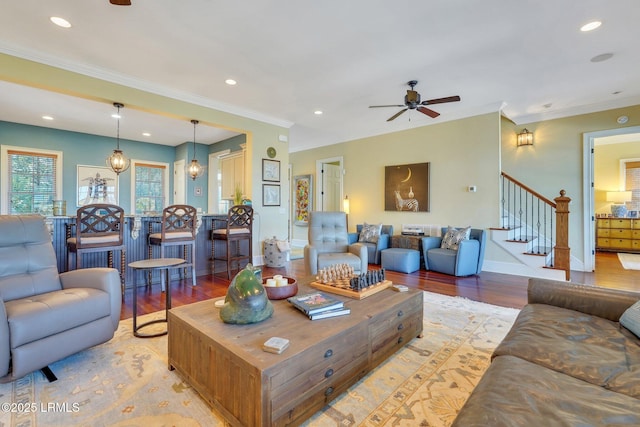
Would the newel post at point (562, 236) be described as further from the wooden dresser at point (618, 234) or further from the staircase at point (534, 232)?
the wooden dresser at point (618, 234)

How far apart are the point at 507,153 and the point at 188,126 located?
6307 mm

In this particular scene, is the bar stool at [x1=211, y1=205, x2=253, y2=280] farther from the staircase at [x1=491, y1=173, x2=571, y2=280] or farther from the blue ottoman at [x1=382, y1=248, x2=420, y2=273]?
the staircase at [x1=491, y1=173, x2=571, y2=280]

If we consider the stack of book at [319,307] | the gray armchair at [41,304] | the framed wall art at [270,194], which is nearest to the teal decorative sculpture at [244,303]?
the stack of book at [319,307]

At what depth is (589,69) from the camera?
3506mm

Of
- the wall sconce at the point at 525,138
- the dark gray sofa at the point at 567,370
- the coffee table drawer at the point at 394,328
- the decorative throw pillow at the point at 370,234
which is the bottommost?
the coffee table drawer at the point at 394,328

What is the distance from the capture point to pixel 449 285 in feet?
13.1

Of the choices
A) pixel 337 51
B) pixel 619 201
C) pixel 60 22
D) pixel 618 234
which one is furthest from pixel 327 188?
pixel 619 201

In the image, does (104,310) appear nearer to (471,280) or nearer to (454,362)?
(454,362)

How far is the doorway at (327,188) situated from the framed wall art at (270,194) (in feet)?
7.48

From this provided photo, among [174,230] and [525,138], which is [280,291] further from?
[525,138]

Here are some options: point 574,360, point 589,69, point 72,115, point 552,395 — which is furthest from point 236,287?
point 72,115

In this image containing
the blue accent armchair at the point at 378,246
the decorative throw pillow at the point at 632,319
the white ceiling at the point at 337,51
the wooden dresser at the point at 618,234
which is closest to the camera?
the decorative throw pillow at the point at 632,319

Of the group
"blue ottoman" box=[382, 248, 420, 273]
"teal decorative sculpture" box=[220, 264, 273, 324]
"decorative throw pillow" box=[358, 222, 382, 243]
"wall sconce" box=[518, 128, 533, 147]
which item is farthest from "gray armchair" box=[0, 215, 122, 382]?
"wall sconce" box=[518, 128, 533, 147]

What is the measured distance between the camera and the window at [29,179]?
5.64 meters
